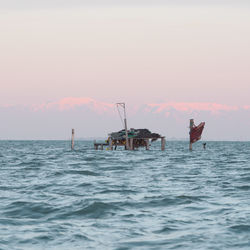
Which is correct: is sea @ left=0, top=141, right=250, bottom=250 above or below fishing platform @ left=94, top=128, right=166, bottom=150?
below

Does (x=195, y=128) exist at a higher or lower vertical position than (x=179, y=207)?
higher

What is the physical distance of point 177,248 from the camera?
11.7 metres

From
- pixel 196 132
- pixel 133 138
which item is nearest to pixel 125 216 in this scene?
pixel 133 138

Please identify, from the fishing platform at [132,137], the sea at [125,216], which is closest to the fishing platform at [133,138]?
the fishing platform at [132,137]

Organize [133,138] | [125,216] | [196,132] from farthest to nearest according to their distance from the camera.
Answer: [196,132] → [133,138] → [125,216]

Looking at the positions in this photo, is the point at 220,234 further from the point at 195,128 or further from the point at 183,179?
the point at 195,128

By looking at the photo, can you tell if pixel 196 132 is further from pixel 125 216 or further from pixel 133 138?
pixel 125 216

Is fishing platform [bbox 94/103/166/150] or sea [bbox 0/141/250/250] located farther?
fishing platform [bbox 94/103/166/150]

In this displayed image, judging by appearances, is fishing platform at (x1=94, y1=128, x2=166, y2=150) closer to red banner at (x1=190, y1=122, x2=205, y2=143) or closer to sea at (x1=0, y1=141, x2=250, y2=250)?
red banner at (x1=190, y1=122, x2=205, y2=143)

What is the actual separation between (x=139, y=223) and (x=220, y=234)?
261 cm

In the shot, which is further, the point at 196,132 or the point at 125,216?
the point at 196,132

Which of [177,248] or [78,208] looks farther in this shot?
[78,208]

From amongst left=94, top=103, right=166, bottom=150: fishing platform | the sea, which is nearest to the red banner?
left=94, top=103, right=166, bottom=150: fishing platform

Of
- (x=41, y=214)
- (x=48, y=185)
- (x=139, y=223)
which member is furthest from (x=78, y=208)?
(x=48, y=185)
